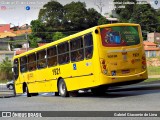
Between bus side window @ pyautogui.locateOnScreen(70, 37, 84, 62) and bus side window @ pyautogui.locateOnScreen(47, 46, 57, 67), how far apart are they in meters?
2.01

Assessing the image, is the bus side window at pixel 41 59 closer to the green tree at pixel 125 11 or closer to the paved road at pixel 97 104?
the paved road at pixel 97 104

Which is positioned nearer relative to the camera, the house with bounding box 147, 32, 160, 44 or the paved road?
the paved road

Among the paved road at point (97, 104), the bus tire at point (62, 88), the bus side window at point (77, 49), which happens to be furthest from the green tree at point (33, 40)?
the paved road at point (97, 104)

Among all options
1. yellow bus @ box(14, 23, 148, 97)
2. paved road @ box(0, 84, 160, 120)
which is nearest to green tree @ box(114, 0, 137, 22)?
yellow bus @ box(14, 23, 148, 97)

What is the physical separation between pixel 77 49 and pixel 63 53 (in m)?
1.51

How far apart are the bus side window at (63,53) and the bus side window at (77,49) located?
536 mm

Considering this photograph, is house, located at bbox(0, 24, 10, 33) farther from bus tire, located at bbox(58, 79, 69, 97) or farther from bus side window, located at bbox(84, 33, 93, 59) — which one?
bus side window, located at bbox(84, 33, 93, 59)

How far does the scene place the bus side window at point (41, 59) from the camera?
20.7 m

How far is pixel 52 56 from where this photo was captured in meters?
19.6

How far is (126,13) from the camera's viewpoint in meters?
93.3

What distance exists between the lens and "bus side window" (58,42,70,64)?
17.9 m

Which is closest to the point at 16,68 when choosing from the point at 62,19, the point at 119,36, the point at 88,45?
the point at 88,45

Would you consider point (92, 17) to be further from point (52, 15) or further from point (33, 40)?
point (33, 40)

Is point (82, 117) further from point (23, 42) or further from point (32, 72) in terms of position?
point (23, 42)
